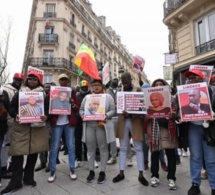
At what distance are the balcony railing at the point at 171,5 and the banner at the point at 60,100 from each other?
10.0m

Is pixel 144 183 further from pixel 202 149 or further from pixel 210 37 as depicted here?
pixel 210 37

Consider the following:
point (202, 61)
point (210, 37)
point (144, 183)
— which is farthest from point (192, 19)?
point (144, 183)

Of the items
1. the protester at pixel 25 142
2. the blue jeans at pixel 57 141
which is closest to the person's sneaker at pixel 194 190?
the blue jeans at pixel 57 141

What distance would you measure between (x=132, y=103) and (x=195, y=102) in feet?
3.72

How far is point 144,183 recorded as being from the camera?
12.7 ft

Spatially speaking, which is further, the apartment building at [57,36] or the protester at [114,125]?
Answer: the apartment building at [57,36]

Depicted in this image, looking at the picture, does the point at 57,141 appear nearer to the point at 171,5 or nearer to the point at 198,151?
the point at 198,151

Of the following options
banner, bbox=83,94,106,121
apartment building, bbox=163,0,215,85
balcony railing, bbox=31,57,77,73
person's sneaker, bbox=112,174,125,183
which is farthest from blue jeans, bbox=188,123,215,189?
balcony railing, bbox=31,57,77,73

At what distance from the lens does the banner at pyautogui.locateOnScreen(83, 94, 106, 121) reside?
159 inches

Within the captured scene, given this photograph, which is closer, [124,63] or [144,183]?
[144,183]

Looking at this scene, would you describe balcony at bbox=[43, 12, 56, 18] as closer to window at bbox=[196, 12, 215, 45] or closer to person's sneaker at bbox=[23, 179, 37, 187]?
window at bbox=[196, 12, 215, 45]

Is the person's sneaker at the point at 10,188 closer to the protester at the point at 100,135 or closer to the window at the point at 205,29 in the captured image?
the protester at the point at 100,135

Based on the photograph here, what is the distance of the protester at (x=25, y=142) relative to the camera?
3730 mm

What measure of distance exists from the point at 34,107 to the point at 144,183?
2.32 m
